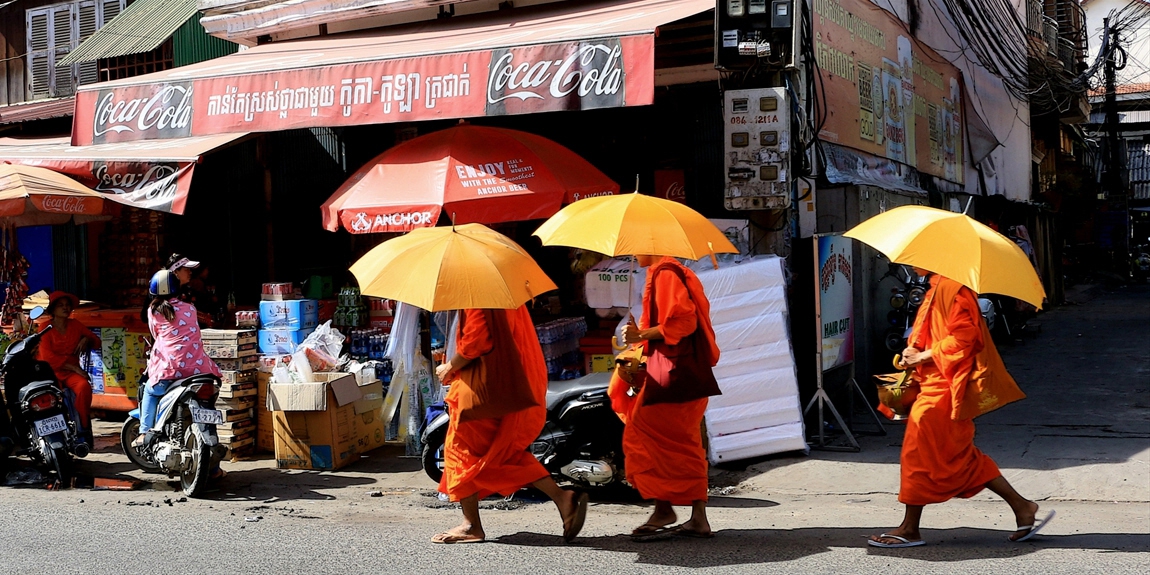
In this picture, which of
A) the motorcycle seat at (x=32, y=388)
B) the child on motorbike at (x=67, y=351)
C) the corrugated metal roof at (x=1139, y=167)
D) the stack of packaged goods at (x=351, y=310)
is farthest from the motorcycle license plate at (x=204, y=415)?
the corrugated metal roof at (x=1139, y=167)

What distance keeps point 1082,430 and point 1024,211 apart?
1265cm

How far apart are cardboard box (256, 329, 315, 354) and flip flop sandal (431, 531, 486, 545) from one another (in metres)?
3.89

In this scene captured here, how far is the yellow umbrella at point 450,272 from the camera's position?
522cm

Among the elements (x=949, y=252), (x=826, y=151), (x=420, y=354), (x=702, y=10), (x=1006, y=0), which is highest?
(x=1006, y=0)

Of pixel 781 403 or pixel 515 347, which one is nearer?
pixel 515 347

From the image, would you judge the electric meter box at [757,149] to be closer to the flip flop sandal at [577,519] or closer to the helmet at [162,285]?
the flip flop sandal at [577,519]

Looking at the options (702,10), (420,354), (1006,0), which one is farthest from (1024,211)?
(420,354)

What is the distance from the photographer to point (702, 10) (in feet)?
26.9

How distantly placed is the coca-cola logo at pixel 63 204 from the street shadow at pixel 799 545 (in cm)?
575

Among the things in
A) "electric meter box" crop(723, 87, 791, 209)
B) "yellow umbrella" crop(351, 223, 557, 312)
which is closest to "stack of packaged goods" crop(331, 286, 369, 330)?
"electric meter box" crop(723, 87, 791, 209)

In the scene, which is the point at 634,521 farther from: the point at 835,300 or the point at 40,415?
the point at 40,415

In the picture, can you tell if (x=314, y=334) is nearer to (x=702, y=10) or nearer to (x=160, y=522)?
(x=160, y=522)

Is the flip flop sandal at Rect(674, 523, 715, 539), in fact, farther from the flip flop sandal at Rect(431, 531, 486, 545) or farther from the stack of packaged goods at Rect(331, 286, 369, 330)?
the stack of packaged goods at Rect(331, 286, 369, 330)

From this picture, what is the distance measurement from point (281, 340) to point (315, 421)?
141cm
